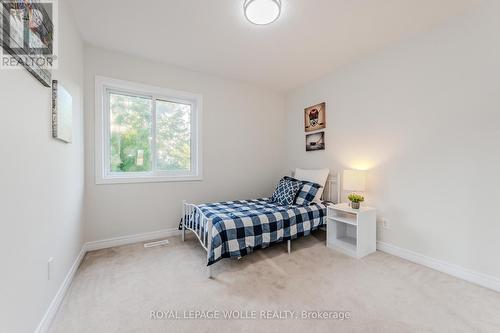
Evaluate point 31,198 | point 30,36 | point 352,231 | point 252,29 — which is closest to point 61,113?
point 30,36

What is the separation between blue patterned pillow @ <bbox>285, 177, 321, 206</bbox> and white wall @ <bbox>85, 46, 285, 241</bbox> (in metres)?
1.12

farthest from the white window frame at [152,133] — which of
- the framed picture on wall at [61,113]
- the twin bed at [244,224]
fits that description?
the framed picture on wall at [61,113]

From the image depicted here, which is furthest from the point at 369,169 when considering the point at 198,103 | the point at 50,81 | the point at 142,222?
the point at 50,81

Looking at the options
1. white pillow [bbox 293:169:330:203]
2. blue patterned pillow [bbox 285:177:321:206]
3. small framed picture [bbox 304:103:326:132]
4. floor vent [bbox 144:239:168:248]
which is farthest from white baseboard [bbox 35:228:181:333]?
small framed picture [bbox 304:103:326:132]

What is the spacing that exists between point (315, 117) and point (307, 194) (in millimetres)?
1432

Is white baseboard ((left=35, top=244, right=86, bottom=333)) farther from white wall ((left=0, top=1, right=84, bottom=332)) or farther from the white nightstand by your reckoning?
the white nightstand

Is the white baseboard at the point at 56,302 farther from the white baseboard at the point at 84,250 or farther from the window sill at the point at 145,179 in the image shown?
the window sill at the point at 145,179

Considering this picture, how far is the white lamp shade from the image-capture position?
2729 mm

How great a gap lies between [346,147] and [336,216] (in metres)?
1.06

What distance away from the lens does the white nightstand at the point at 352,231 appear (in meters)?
2.56

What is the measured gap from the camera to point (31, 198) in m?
1.30

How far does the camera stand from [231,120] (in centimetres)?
379

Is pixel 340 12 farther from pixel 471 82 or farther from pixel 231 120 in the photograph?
pixel 231 120

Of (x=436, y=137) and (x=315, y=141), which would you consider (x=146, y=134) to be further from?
(x=436, y=137)
